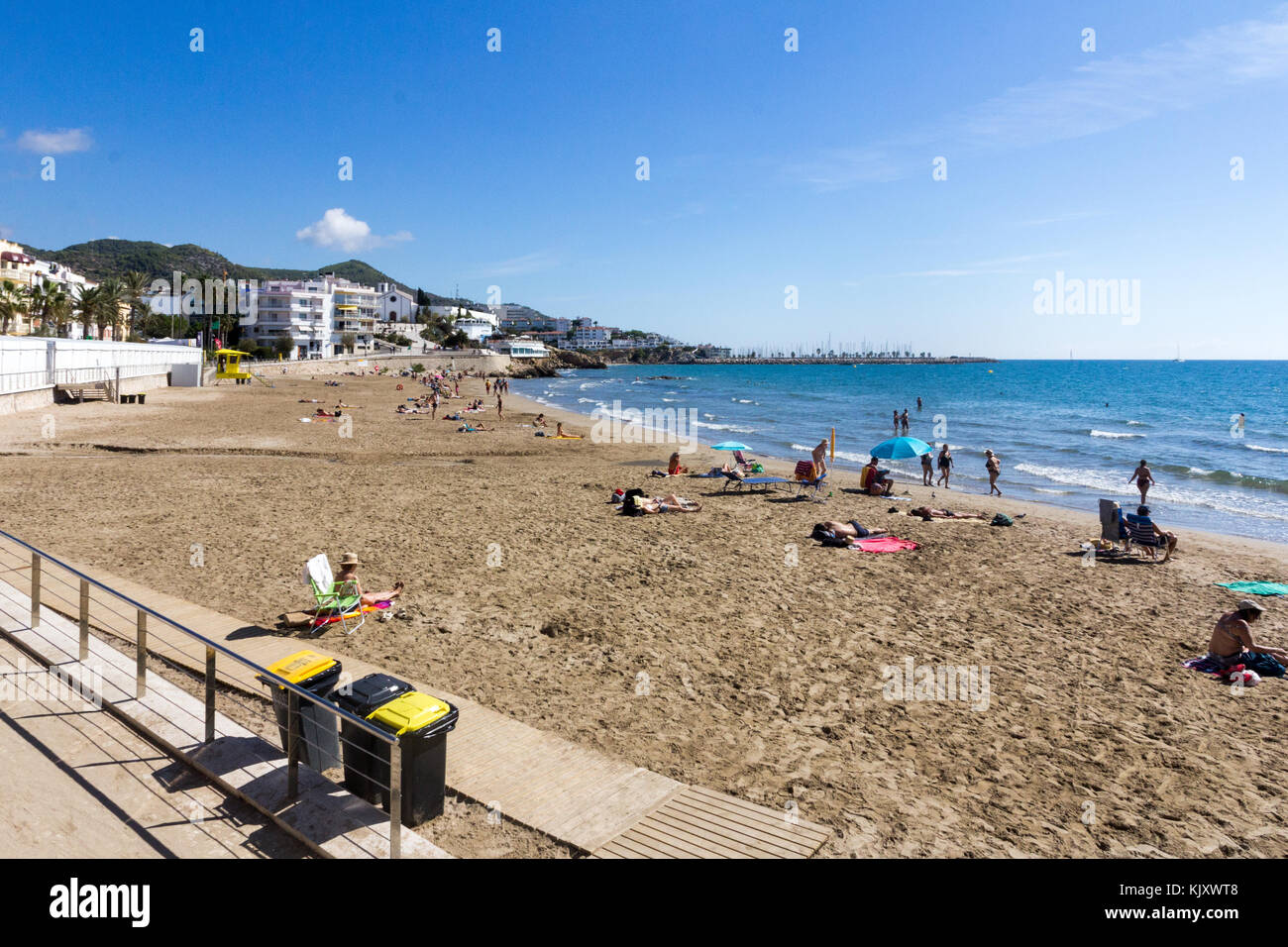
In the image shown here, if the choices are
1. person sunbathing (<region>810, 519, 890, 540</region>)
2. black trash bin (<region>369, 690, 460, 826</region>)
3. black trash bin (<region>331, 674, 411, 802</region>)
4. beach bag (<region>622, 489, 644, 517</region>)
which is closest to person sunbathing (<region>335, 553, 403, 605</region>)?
black trash bin (<region>331, 674, 411, 802</region>)

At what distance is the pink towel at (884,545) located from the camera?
44.3 ft

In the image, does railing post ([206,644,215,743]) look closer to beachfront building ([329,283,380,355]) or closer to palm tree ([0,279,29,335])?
palm tree ([0,279,29,335])

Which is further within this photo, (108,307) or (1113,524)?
(108,307)

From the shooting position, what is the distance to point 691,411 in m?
58.4

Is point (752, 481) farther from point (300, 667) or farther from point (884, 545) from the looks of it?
point (300, 667)

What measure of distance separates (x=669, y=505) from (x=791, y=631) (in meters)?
7.22

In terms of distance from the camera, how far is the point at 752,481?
19.9 metres

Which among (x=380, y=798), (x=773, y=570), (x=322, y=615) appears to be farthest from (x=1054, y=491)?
(x=380, y=798)

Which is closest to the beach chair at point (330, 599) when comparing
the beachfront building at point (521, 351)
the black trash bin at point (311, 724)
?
the black trash bin at point (311, 724)

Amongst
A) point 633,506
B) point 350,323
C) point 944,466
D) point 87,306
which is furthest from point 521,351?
point 633,506

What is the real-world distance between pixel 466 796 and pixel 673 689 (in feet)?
8.88

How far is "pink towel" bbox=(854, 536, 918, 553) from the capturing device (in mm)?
13492
